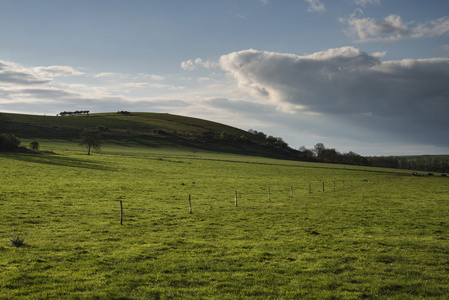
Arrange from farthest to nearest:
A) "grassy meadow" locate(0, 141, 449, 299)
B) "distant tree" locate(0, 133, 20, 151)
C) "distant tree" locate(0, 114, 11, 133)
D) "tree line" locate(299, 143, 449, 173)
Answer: "tree line" locate(299, 143, 449, 173) → "distant tree" locate(0, 114, 11, 133) → "distant tree" locate(0, 133, 20, 151) → "grassy meadow" locate(0, 141, 449, 299)

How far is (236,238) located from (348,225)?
9728 millimetres

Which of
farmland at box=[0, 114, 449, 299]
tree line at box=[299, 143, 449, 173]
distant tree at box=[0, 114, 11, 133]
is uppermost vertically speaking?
distant tree at box=[0, 114, 11, 133]

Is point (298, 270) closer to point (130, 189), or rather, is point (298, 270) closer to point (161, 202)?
point (161, 202)

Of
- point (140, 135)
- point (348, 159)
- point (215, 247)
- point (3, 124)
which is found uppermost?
point (140, 135)

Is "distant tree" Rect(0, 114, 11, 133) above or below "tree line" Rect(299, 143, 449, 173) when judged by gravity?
above

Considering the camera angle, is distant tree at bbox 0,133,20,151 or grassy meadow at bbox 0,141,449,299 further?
distant tree at bbox 0,133,20,151

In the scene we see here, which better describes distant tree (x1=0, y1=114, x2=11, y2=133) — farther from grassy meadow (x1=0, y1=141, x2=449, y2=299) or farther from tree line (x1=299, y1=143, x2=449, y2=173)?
tree line (x1=299, y1=143, x2=449, y2=173)

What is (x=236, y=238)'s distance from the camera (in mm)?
20109

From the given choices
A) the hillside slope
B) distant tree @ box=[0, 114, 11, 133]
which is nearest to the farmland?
distant tree @ box=[0, 114, 11, 133]

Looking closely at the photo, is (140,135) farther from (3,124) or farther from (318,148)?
(318,148)

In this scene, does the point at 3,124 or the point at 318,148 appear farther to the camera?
the point at 318,148

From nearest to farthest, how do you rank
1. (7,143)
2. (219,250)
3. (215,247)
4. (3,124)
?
(219,250)
(215,247)
(7,143)
(3,124)

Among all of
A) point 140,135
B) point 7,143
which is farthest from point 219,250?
point 140,135

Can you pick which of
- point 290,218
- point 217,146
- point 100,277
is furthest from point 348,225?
point 217,146
